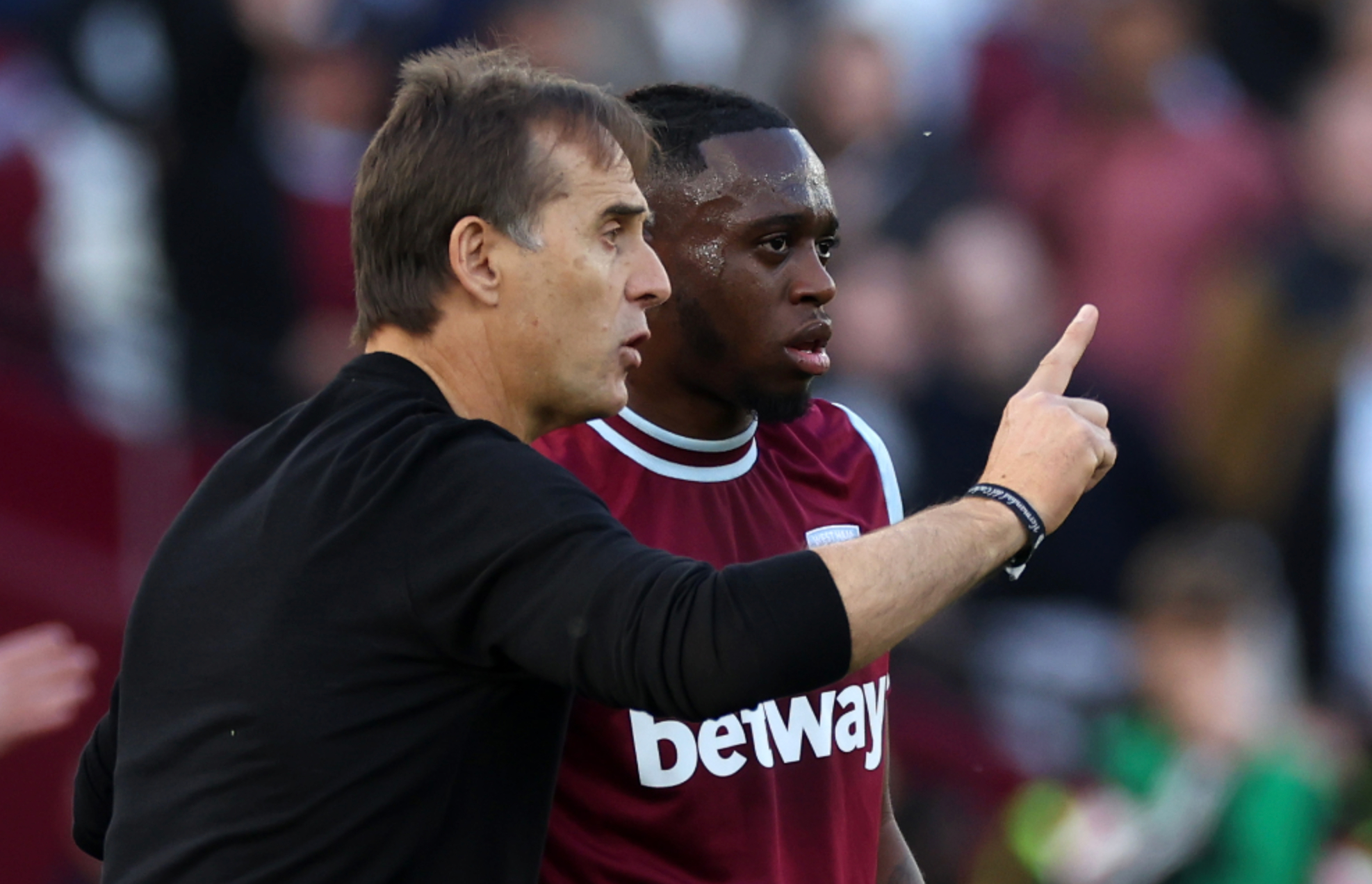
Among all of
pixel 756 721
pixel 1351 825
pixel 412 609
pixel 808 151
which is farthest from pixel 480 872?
pixel 1351 825

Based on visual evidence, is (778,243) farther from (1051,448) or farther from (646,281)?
(1051,448)

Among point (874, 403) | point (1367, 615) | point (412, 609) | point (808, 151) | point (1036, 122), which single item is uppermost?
point (808, 151)

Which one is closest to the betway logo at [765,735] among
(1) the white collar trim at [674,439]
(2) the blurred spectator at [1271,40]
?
(1) the white collar trim at [674,439]

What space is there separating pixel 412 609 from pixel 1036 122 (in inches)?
279

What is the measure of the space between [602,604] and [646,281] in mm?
641

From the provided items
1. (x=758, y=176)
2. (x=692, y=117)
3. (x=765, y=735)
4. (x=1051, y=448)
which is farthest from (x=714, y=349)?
(x=1051, y=448)

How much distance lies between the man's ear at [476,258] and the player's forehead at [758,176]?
67 cm

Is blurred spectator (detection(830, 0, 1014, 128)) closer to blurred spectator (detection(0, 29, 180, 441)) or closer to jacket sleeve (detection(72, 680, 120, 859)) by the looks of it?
blurred spectator (detection(0, 29, 180, 441))

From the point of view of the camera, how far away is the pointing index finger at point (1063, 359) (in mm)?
2701

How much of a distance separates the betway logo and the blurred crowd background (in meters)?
2.62

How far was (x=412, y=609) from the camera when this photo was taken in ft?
7.75

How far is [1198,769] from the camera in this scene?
18.5 feet

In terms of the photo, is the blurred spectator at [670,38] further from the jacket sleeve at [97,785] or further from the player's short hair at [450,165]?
the jacket sleeve at [97,785]

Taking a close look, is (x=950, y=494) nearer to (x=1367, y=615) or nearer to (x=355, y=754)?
(x=1367, y=615)
